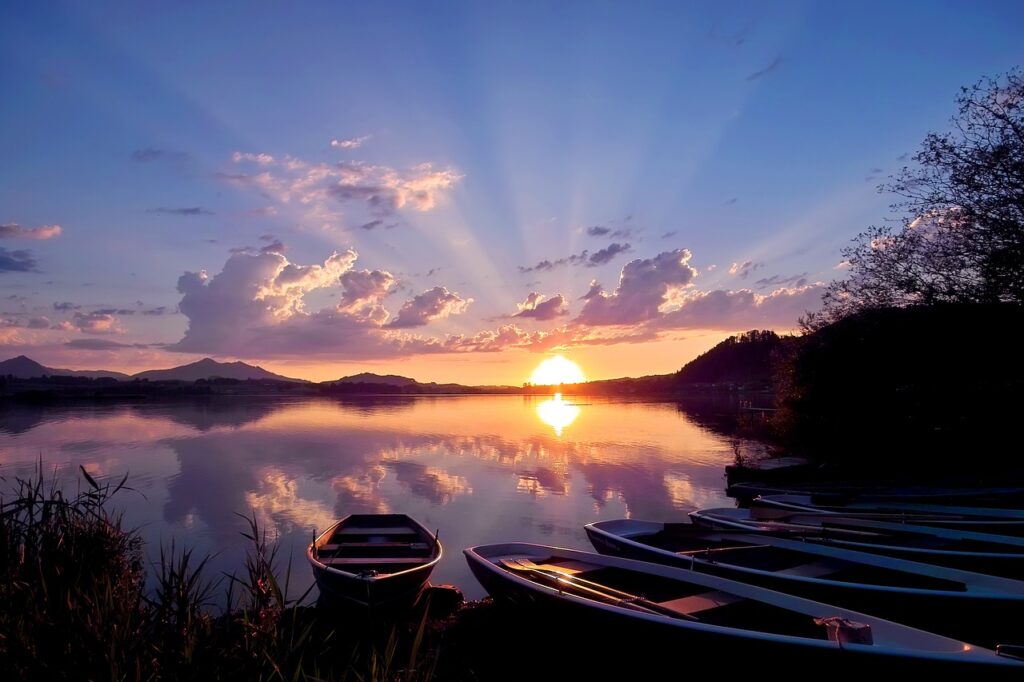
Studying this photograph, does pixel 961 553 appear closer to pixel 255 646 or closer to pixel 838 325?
pixel 255 646

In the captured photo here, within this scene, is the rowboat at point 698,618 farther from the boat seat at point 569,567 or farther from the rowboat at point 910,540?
the rowboat at point 910,540

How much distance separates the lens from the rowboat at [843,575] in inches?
312

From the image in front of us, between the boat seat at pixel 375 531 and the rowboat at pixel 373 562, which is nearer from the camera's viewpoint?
the rowboat at pixel 373 562

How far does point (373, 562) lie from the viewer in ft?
A: 35.9

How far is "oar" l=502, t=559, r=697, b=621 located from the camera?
787cm

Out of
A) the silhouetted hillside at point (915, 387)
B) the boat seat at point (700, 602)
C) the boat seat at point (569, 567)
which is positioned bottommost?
the boat seat at point (569, 567)

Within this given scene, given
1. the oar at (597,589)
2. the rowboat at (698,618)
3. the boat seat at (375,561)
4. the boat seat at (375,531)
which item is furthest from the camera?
the boat seat at (375,531)

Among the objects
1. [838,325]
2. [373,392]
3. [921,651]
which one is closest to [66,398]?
[373,392]

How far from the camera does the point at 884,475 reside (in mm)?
23656

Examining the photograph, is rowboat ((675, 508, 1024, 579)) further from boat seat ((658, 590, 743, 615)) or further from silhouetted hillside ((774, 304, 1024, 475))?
silhouetted hillside ((774, 304, 1024, 475))

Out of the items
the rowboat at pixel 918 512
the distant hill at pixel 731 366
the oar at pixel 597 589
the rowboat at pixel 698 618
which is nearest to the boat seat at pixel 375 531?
the rowboat at pixel 698 618

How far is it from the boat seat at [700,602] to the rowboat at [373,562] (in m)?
3.91

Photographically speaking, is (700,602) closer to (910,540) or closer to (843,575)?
(843,575)

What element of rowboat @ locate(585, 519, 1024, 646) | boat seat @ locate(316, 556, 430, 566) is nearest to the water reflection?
rowboat @ locate(585, 519, 1024, 646)
